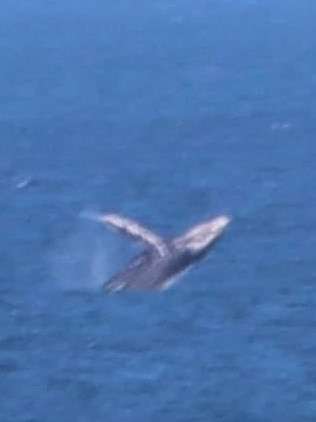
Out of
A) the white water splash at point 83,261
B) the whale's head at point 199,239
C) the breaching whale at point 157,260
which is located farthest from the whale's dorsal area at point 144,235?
the white water splash at point 83,261

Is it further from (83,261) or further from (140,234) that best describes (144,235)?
(83,261)

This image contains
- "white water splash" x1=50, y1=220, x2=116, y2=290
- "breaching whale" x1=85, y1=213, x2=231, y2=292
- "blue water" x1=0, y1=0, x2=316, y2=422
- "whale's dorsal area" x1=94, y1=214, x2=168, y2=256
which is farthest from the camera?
"white water splash" x1=50, y1=220, x2=116, y2=290

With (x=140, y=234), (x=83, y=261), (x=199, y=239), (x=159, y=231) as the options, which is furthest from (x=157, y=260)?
(x=159, y=231)

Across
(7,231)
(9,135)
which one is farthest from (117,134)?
(7,231)

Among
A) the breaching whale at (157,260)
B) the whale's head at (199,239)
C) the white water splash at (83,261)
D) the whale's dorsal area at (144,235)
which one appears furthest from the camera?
the white water splash at (83,261)

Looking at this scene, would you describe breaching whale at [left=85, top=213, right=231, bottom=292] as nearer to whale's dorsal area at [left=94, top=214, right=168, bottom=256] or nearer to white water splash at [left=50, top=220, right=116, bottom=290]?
whale's dorsal area at [left=94, top=214, right=168, bottom=256]

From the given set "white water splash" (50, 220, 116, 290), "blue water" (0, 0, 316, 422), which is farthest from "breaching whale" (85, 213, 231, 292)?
"white water splash" (50, 220, 116, 290)

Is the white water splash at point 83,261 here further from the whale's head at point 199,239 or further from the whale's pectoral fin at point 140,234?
the whale's head at point 199,239
